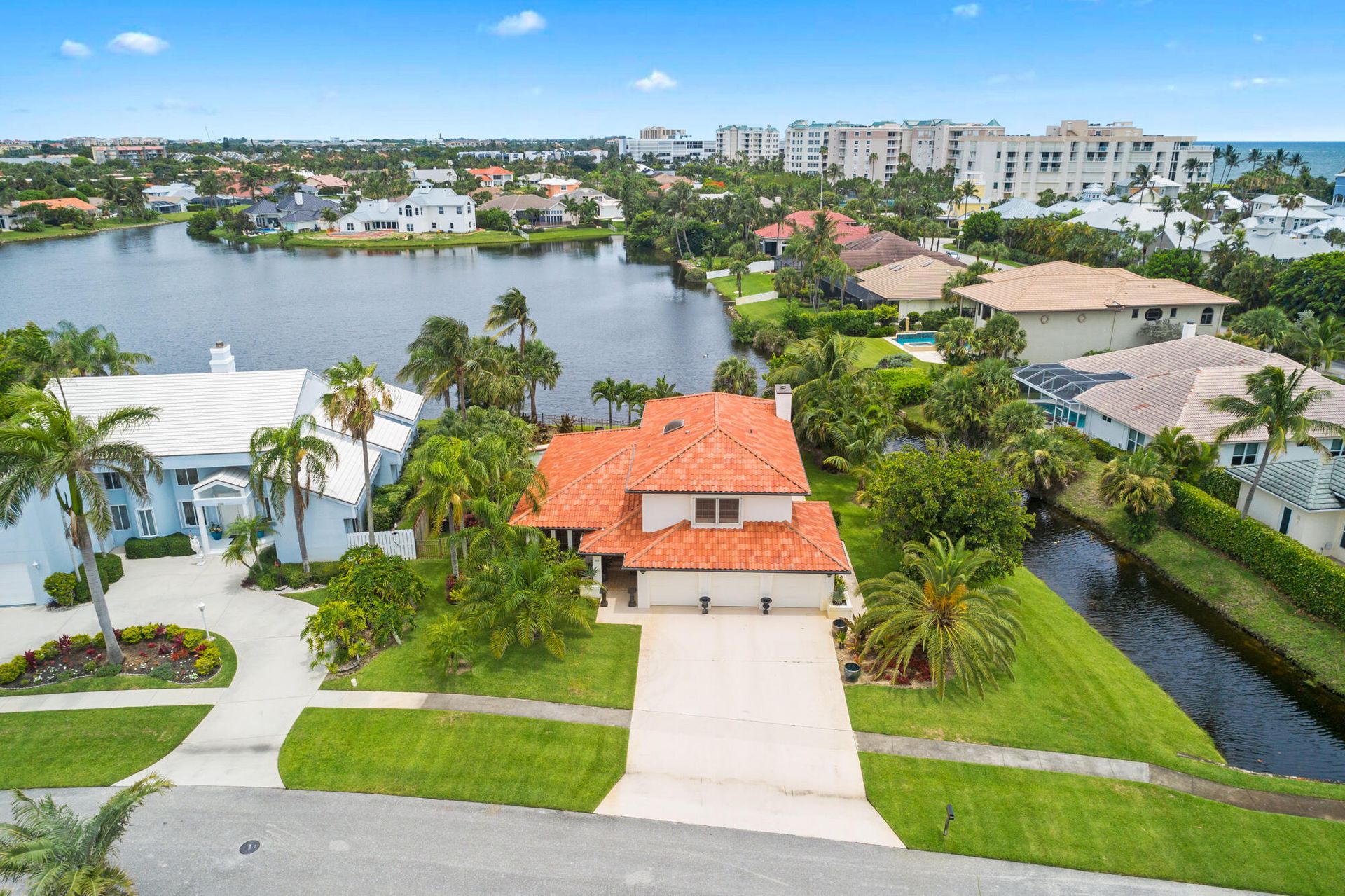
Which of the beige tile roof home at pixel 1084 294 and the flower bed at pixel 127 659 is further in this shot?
the beige tile roof home at pixel 1084 294

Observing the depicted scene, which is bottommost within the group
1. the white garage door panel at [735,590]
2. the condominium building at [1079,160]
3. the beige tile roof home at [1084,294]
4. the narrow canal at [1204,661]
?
the narrow canal at [1204,661]

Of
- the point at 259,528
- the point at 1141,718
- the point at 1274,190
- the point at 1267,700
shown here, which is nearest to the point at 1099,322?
the point at 1267,700

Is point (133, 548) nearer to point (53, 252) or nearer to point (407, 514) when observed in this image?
point (407, 514)

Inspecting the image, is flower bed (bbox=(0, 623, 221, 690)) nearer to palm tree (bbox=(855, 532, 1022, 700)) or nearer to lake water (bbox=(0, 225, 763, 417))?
palm tree (bbox=(855, 532, 1022, 700))

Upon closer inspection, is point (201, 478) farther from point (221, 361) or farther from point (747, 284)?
point (747, 284)

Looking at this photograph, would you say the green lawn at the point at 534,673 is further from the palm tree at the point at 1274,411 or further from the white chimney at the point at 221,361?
the palm tree at the point at 1274,411

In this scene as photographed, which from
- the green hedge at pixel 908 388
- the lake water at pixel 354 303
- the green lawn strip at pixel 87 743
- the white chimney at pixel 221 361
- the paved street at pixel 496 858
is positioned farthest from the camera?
the lake water at pixel 354 303

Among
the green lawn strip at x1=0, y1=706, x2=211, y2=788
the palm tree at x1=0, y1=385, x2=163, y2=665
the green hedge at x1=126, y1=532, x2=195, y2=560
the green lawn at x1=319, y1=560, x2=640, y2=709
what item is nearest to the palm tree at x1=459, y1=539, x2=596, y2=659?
the green lawn at x1=319, y1=560, x2=640, y2=709

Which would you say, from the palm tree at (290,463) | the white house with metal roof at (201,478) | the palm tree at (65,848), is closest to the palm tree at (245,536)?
the white house with metal roof at (201,478)

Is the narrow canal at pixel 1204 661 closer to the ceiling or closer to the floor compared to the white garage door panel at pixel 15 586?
closer to the floor
